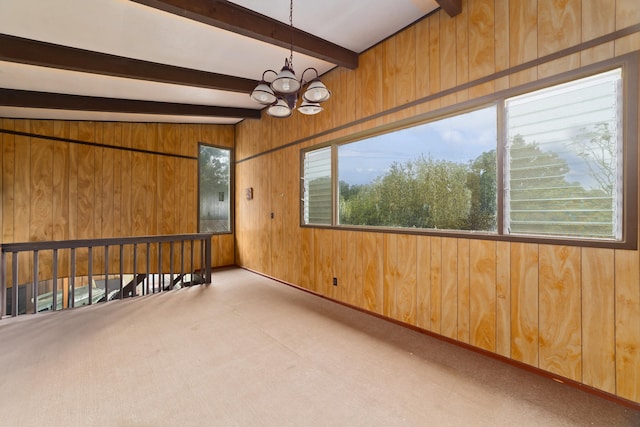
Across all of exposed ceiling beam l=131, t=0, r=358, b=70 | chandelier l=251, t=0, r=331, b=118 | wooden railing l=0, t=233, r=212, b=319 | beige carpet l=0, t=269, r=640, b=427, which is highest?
exposed ceiling beam l=131, t=0, r=358, b=70

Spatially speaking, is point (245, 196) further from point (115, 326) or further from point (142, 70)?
point (115, 326)

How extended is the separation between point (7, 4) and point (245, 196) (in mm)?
4088

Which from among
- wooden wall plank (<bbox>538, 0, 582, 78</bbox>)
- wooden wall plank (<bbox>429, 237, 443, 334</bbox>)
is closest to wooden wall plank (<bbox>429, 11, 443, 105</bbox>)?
wooden wall plank (<bbox>538, 0, 582, 78</bbox>)

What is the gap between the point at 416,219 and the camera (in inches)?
121

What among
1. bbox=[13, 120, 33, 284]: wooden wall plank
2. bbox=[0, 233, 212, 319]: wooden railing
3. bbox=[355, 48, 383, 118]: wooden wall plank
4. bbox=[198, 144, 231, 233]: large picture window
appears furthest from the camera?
bbox=[198, 144, 231, 233]: large picture window

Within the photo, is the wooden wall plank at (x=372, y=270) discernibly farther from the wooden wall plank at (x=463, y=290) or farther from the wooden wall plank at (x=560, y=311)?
the wooden wall plank at (x=560, y=311)

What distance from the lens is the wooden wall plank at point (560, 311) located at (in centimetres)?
→ 202

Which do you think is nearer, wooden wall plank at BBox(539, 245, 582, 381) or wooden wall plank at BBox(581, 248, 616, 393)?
wooden wall plank at BBox(581, 248, 616, 393)

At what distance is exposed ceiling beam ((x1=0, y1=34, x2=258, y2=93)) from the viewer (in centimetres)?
277

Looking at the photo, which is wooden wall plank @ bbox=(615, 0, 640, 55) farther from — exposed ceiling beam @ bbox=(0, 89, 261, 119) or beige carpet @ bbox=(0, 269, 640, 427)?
exposed ceiling beam @ bbox=(0, 89, 261, 119)

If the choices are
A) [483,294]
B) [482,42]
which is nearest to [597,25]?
[482,42]

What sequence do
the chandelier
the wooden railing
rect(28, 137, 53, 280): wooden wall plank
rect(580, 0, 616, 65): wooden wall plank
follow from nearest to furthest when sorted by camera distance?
rect(580, 0, 616, 65): wooden wall plank → the chandelier → the wooden railing → rect(28, 137, 53, 280): wooden wall plank

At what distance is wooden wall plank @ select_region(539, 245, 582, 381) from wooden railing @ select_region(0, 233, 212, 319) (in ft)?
14.6

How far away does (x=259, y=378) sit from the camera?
2.12m
